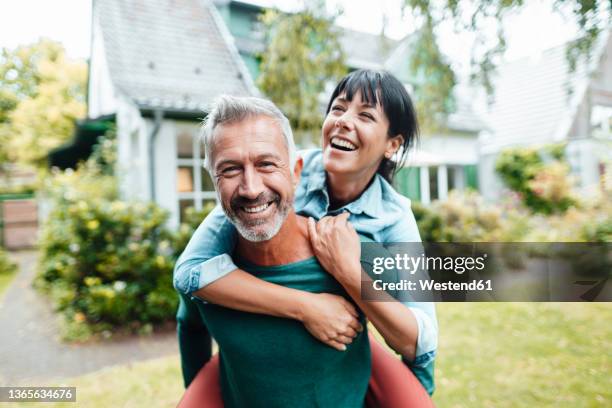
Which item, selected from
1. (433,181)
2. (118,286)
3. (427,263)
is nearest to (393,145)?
(427,263)

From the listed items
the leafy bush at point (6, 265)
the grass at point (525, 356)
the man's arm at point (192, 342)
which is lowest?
the grass at point (525, 356)

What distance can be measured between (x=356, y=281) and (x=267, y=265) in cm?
33

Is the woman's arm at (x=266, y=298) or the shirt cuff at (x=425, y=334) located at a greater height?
the woman's arm at (x=266, y=298)

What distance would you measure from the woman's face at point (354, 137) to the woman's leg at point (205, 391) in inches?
35.7

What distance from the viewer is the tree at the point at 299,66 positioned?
462cm

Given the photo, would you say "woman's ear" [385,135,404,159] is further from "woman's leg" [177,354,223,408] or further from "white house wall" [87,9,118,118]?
"white house wall" [87,9,118,118]

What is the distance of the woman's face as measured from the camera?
1713mm

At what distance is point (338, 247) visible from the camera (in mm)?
1398

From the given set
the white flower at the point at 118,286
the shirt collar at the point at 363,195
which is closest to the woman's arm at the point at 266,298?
the shirt collar at the point at 363,195

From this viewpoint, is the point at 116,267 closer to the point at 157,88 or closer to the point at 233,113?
the point at 157,88

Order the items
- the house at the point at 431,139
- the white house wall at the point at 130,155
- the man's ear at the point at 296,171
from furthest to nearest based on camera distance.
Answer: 1. the house at the point at 431,139
2. the white house wall at the point at 130,155
3. the man's ear at the point at 296,171

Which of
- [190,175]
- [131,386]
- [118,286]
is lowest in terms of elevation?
[131,386]

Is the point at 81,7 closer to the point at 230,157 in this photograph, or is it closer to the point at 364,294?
the point at 230,157

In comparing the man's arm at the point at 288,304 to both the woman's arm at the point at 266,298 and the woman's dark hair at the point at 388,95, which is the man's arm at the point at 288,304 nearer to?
the woman's arm at the point at 266,298
